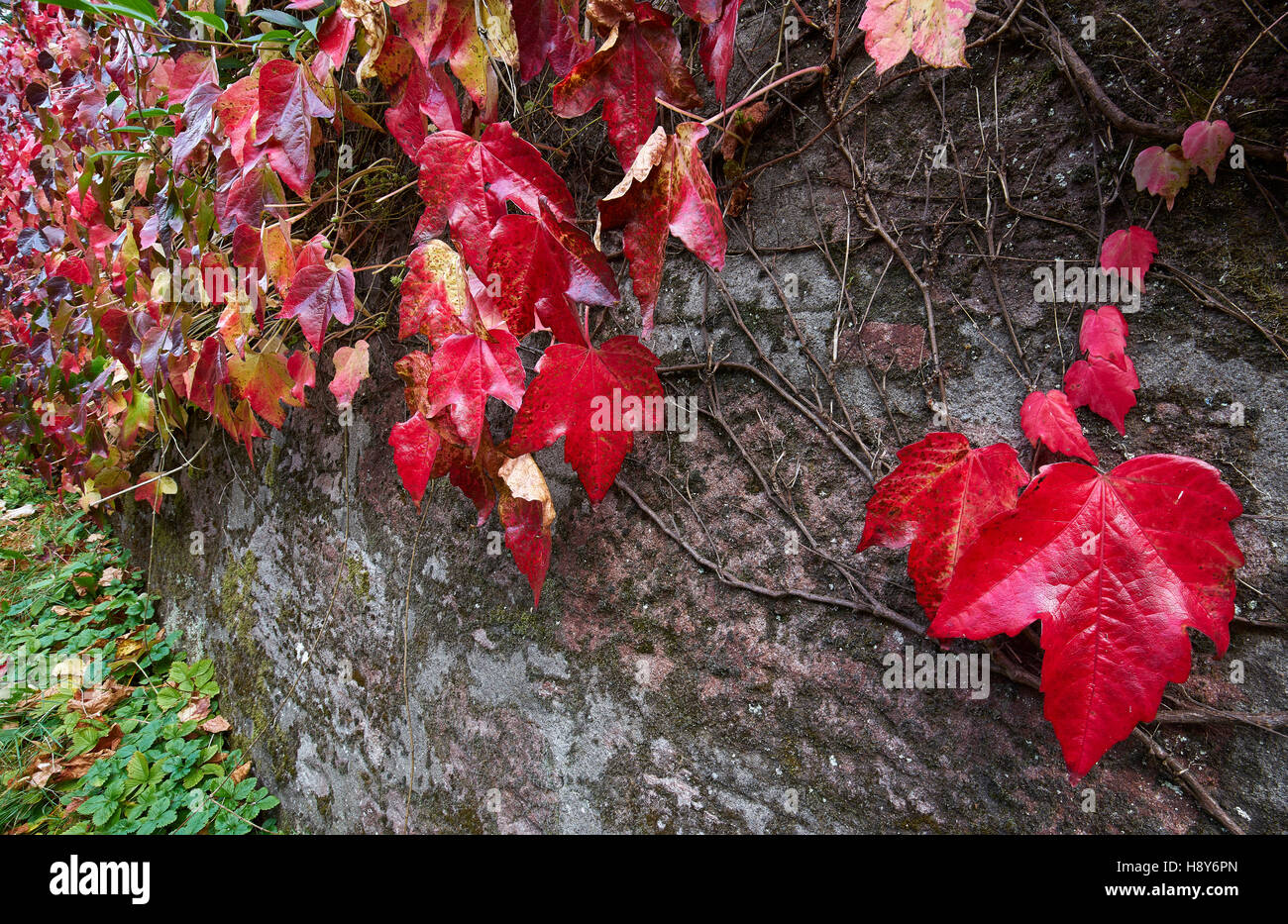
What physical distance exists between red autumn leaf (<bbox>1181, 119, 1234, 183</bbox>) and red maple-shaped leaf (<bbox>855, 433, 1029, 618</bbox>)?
20.0 inches

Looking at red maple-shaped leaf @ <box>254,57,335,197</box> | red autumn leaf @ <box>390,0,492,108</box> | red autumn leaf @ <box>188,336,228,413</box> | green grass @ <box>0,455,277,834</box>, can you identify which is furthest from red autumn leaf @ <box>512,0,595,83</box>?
green grass @ <box>0,455,277,834</box>

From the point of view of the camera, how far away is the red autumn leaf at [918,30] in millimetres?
738

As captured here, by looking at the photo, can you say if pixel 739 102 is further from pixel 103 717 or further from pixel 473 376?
pixel 103 717

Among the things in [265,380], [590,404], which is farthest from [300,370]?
[590,404]

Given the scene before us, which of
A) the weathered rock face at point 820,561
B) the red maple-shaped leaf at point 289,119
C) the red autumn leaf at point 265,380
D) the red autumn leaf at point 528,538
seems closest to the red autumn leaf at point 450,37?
the red maple-shaped leaf at point 289,119

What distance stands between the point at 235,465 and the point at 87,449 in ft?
2.23

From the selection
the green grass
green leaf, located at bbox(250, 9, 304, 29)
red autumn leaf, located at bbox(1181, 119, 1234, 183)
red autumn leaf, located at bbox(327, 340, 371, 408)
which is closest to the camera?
red autumn leaf, located at bbox(1181, 119, 1234, 183)

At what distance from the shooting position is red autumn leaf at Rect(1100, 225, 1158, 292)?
2.92ft

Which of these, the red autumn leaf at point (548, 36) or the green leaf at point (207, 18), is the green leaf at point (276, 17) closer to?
the green leaf at point (207, 18)

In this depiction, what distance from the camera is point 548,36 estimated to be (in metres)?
1.02

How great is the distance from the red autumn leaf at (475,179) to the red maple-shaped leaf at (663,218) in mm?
209

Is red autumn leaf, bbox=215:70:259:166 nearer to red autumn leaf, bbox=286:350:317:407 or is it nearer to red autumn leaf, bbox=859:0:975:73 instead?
red autumn leaf, bbox=286:350:317:407
